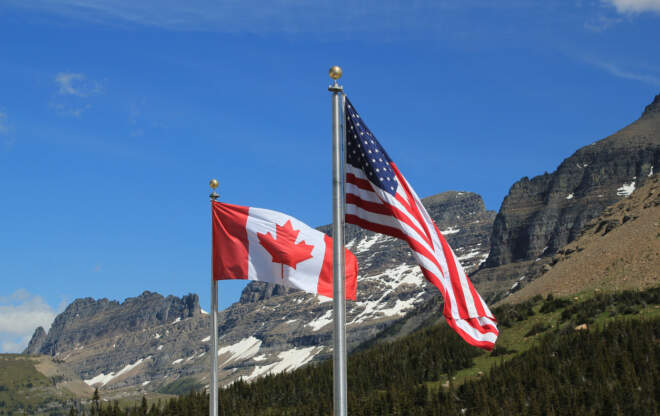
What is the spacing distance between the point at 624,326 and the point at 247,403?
74539mm

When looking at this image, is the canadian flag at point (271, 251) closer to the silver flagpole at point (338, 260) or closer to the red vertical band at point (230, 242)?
the red vertical band at point (230, 242)

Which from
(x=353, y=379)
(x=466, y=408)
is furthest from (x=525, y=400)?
(x=353, y=379)

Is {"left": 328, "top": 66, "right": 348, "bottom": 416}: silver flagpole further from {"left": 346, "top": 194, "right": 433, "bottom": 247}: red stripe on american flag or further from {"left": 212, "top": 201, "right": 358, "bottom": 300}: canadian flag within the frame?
{"left": 212, "top": 201, "right": 358, "bottom": 300}: canadian flag

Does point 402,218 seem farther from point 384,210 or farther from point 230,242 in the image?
point 230,242

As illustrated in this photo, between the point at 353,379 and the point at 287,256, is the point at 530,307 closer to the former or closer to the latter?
the point at 353,379

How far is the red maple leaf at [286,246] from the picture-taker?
27.2m

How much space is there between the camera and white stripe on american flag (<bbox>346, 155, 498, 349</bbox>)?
76.0 feet

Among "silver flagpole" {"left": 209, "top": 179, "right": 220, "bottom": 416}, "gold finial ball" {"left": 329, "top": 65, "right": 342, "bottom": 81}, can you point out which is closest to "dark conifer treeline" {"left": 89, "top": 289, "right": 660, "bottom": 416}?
"silver flagpole" {"left": 209, "top": 179, "right": 220, "bottom": 416}

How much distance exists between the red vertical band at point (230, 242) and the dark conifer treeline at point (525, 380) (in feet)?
220

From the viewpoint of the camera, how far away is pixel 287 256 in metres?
27.5

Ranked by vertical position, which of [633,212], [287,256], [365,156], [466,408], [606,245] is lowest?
[466,408]

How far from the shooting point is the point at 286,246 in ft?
90.7

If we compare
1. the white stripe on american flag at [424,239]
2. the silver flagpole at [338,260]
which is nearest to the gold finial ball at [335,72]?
the silver flagpole at [338,260]

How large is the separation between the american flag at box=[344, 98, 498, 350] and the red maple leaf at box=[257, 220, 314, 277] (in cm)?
349
